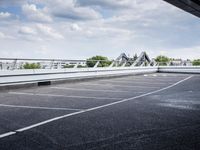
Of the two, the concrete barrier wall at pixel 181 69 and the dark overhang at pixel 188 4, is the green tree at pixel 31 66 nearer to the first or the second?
the dark overhang at pixel 188 4

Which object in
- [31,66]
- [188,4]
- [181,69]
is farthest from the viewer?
[181,69]

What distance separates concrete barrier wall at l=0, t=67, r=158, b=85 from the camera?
12758 millimetres

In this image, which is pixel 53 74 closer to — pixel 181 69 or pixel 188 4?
pixel 188 4

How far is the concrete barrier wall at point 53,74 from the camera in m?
12.8

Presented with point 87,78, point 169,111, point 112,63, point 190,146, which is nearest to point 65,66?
point 87,78

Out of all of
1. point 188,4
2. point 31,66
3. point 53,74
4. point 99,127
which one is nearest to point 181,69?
point 53,74

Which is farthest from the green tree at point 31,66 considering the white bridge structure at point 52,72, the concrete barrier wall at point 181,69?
the concrete barrier wall at point 181,69

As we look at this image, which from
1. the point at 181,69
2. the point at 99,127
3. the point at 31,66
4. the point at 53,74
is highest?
the point at 31,66

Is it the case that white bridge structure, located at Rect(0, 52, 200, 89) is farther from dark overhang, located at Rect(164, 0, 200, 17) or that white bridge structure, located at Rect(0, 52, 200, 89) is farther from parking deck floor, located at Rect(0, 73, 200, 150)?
dark overhang, located at Rect(164, 0, 200, 17)

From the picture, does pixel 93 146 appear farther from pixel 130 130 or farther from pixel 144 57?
pixel 144 57

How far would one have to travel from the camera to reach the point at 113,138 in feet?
14.8

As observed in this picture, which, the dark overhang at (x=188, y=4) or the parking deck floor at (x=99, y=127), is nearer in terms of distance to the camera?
the parking deck floor at (x=99, y=127)

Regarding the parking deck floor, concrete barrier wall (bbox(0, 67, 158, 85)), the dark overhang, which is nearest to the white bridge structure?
concrete barrier wall (bbox(0, 67, 158, 85))

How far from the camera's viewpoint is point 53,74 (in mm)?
15781
